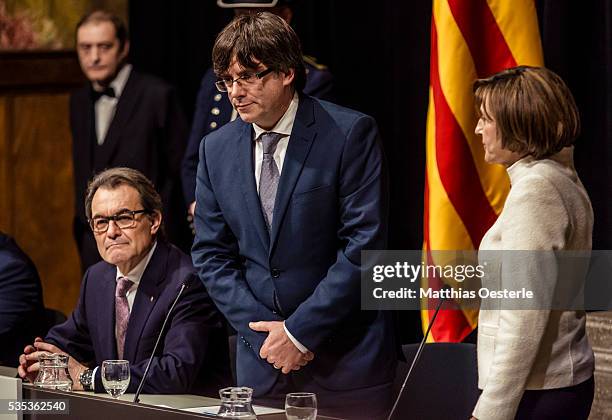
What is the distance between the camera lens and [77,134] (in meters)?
4.80

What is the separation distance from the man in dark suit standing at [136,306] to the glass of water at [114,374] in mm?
338

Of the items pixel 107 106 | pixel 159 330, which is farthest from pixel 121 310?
pixel 107 106

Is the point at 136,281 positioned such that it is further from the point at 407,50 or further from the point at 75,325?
the point at 407,50

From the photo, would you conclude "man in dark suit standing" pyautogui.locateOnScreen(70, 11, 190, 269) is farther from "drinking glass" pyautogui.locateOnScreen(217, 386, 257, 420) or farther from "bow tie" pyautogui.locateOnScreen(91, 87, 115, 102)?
"drinking glass" pyautogui.locateOnScreen(217, 386, 257, 420)

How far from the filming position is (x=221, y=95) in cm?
409

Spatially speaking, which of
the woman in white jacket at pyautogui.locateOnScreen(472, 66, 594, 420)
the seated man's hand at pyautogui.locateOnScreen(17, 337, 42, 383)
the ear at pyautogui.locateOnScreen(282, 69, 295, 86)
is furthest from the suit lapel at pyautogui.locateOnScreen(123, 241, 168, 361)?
the woman in white jacket at pyautogui.locateOnScreen(472, 66, 594, 420)

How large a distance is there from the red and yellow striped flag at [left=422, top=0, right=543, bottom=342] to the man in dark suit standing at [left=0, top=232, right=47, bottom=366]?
4.17 ft

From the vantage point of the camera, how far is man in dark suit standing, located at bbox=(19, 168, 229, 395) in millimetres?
3100

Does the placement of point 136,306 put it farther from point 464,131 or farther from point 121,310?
point 464,131

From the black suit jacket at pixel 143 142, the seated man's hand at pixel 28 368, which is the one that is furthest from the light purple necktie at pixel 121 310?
the black suit jacket at pixel 143 142

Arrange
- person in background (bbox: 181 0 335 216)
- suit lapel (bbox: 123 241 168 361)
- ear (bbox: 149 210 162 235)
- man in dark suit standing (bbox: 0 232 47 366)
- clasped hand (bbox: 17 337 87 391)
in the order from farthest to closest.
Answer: person in background (bbox: 181 0 335 216)
man in dark suit standing (bbox: 0 232 47 366)
ear (bbox: 149 210 162 235)
suit lapel (bbox: 123 241 168 361)
clasped hand (bbox: 17 337 87 391)

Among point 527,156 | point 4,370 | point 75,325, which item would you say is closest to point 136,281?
point 75,325

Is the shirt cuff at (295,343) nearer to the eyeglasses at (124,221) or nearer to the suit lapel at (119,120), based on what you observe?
the eyeglasses at (124,221)

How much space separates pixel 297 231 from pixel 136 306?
673 millimetres
